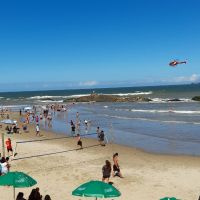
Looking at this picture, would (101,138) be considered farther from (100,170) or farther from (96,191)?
(96,191)

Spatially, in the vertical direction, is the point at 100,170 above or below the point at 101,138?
below

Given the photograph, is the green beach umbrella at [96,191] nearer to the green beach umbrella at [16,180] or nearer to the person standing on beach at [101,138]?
the green beach umbrella at [16,180]

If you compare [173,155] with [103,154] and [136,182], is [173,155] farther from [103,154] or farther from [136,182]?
[136,182]

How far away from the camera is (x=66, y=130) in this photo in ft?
128

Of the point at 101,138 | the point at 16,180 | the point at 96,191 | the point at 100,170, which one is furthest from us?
the point at 101,138

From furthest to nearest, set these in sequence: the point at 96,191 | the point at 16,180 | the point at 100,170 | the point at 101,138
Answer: the point at 101,138
the point at 100,170
the point at 16,180
the point at 96,191

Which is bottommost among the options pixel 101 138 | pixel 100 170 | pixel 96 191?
pixel 100 170

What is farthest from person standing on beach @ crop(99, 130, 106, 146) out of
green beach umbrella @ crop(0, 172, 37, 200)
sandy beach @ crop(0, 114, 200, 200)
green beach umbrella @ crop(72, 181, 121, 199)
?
green beach umbrella @ crop(72, 181, 121, 199)

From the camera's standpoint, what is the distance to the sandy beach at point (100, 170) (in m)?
17.0

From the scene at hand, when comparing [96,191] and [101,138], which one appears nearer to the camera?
[96,191]

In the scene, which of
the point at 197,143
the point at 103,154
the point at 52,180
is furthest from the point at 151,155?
the point at 52,180

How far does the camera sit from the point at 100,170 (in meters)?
20.9

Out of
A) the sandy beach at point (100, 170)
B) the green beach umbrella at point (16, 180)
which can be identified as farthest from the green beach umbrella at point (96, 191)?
the sandy beach at point (100, 170)

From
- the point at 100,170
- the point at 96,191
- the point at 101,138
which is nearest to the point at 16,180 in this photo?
the point at 96,191
